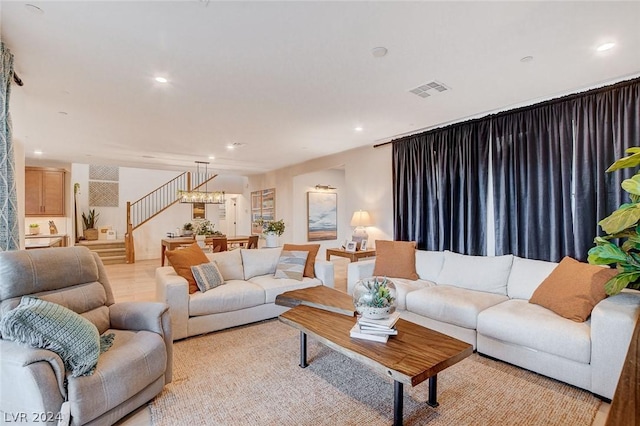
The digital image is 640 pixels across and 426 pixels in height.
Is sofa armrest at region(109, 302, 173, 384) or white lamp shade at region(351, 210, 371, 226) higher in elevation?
white lamp shade at region(351, 210, 371, 226)

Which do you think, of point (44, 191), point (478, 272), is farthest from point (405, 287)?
point (44, 191)

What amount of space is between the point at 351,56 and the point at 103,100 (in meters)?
2.78

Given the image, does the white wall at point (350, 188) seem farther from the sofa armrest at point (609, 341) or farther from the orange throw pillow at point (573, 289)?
the sofa armrest at point (609, 341)

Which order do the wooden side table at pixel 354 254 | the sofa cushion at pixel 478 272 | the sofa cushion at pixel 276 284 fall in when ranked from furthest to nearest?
1. the wooden side table at pixel 354 254
2. the sofa cushion at pixel 276 284
3. the sofa cushion at pixel 478 272

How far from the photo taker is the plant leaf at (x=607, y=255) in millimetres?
2182

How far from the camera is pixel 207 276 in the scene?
136 inches

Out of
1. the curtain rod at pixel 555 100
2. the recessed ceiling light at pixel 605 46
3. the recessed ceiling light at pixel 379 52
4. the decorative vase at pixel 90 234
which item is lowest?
the decorative vase at pixel 90 234

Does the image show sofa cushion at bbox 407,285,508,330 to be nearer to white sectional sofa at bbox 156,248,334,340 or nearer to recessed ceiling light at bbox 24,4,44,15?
white sectional sofa at bbox 156,248,334,340

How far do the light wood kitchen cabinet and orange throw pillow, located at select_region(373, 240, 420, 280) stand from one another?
6727 mm

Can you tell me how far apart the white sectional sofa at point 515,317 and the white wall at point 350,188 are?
59.6 inches

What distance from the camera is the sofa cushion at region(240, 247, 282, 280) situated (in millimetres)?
4055

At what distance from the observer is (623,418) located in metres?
0.75

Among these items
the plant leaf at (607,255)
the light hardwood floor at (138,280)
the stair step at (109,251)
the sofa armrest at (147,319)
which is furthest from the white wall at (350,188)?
the stair step at (109,251)

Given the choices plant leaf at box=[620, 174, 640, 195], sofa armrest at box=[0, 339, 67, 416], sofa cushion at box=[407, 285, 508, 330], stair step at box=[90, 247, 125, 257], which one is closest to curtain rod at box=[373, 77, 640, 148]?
plant leaf at box=[620, 174, 640, 195]
